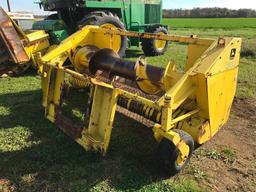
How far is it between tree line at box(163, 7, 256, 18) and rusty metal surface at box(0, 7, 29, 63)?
194 feet

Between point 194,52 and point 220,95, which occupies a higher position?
point 194,52

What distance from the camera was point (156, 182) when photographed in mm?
3660

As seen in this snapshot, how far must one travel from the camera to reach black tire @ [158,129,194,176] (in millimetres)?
3547

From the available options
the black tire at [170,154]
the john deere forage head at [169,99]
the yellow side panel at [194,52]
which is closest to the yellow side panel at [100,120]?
the john deere forage head at [169,99]

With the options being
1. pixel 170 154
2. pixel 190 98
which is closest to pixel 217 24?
pixel 190 98

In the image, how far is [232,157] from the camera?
169 inches

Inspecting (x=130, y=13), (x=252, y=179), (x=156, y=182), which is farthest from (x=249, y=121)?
(x=130, y=13)

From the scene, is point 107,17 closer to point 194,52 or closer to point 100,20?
point 100,20

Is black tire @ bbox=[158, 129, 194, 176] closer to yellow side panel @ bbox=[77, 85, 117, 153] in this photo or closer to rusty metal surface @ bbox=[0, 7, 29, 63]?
yellow side panel @ bbox=[77, 85, 117, 153]

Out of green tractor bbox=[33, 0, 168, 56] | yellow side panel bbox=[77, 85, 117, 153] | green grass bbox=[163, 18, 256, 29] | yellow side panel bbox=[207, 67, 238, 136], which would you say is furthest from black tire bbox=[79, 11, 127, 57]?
green grass bbox=[163, 18, 256, 29]

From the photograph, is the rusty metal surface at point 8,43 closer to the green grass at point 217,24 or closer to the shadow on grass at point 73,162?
the shadow on grass at point 73,162

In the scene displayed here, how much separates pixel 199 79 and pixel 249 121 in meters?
2.14

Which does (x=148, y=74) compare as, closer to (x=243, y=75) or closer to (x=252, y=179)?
(x=252, y=179)

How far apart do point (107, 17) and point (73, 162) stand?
5.12 metres
